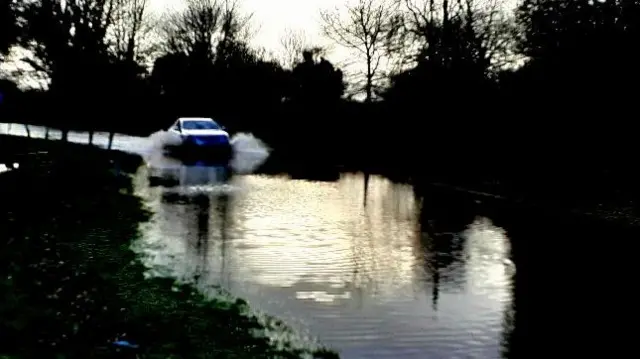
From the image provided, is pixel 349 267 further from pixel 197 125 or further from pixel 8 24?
pixel 197 125

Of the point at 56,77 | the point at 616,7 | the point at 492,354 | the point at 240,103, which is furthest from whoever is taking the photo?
the point at 240,103

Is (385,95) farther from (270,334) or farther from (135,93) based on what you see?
(270,334)

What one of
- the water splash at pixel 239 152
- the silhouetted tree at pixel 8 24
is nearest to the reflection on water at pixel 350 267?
the silhouetted tree at pixel 8 24

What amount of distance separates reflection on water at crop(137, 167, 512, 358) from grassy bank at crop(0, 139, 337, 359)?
1.71ft

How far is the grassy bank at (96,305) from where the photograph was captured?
4.92m

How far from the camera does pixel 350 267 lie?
897cm

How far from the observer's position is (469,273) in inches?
346

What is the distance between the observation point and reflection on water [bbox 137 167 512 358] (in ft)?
19.9

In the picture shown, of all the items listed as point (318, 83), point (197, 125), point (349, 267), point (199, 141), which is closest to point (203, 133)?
point (199, 141)

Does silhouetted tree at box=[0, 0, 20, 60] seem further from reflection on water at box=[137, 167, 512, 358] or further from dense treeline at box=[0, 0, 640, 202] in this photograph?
reflection on water at box=[137, 167, 512, 358]

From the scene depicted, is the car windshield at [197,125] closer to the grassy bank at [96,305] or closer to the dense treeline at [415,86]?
the dense treeline at [415,86]

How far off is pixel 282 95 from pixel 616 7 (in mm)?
34232

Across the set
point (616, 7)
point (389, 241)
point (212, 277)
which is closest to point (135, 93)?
point (616, 7)

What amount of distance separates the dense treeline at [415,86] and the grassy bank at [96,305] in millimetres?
11943
